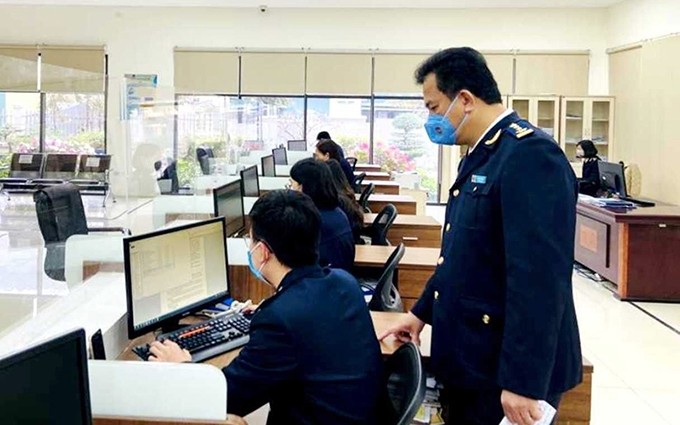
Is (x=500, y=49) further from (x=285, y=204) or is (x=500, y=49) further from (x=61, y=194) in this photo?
(x=285, y=204)

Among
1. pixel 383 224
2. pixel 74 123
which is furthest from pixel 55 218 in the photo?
pixel 74 123

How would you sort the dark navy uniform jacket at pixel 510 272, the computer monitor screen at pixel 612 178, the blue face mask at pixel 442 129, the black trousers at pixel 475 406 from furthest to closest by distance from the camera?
the computer monitor screen at pixel 612 178 → the blue face mask at pixel 442 129 → the black trousers at pixel 475 406 → the dark navy uniform jacket at pixel 510 272

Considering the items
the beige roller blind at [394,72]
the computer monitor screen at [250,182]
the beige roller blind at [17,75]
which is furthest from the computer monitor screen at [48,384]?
the beige roller blind at [394,72]

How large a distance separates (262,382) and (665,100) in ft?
23.6

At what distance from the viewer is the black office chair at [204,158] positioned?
670 centimetres

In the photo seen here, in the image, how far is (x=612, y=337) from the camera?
4.43 m

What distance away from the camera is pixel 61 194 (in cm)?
430

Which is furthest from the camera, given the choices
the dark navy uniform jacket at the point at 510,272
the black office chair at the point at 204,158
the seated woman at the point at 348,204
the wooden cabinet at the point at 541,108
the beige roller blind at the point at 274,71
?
the beige roller blind at the point at 274,71

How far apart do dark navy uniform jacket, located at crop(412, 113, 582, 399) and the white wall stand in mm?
6897

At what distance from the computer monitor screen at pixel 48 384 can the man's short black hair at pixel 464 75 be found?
113cm

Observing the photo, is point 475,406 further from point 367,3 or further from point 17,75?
point 367,3

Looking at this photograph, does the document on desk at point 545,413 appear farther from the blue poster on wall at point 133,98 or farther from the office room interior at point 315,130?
the blue poster on wall at point 133,98

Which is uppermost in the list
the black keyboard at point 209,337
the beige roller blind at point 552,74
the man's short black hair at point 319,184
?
the beige roller blind at point 552,74

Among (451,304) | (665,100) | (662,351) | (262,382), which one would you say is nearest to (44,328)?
(262,382)
